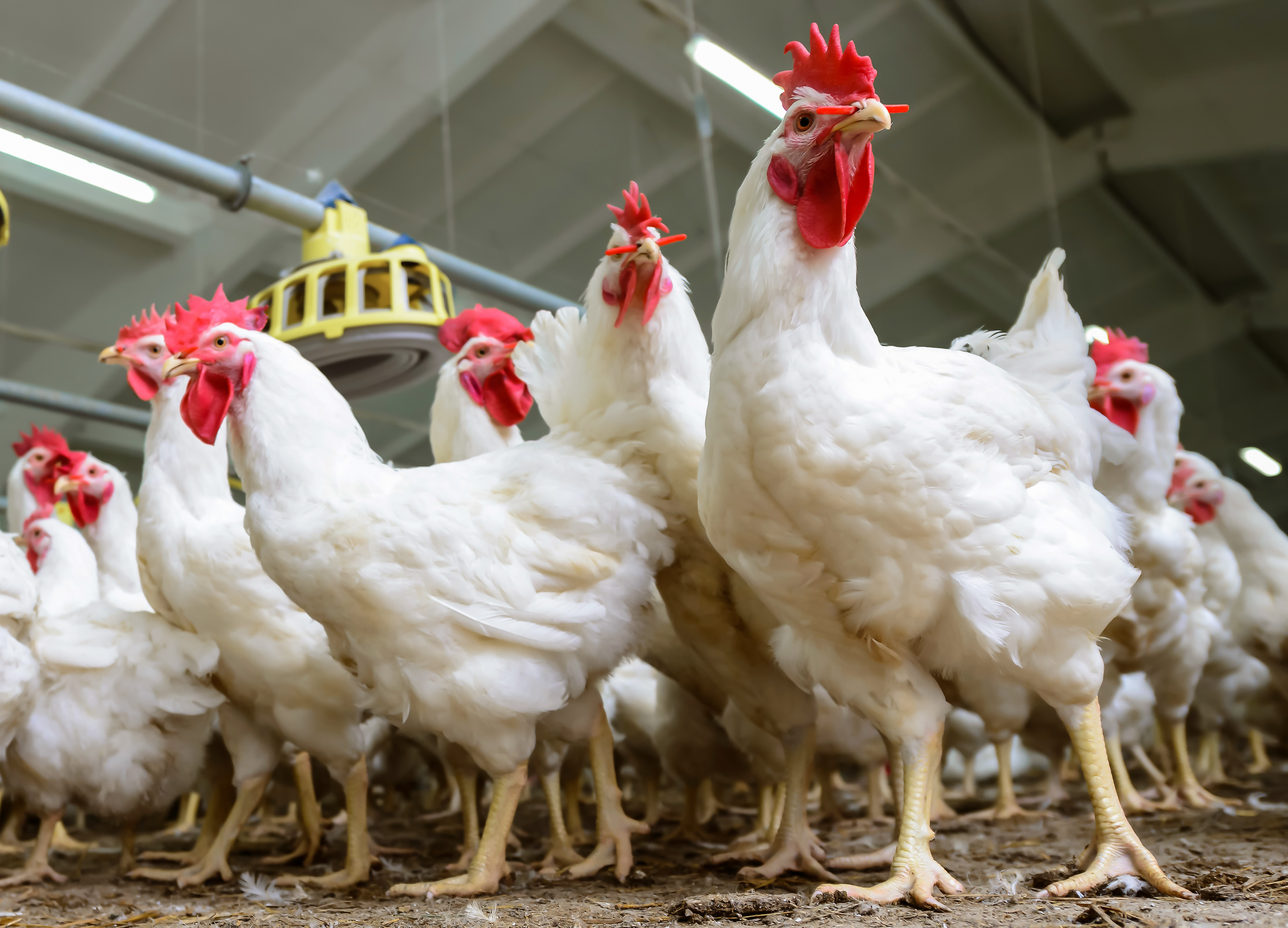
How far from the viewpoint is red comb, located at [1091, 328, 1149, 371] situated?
13.1 ft

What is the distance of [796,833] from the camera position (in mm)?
2723

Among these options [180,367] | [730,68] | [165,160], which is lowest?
[180,367]

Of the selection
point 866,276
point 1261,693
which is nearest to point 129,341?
point 866,276

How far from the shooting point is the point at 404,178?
6348 mm

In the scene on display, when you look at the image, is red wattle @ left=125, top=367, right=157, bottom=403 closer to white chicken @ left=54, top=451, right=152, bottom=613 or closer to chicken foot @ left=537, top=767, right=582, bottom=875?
white chicken @ left=54, top=451, right=152, bottom=613

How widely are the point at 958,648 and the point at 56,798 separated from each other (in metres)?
3.10

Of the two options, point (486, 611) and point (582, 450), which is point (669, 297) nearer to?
point (582, 450)

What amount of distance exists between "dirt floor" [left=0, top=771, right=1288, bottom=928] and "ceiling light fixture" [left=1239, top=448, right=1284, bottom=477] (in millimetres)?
5971

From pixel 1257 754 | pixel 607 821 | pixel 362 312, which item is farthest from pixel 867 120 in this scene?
pixel 1257 754

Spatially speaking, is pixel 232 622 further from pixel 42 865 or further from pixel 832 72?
pixel 832 72

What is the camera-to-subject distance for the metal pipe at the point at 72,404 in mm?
5477

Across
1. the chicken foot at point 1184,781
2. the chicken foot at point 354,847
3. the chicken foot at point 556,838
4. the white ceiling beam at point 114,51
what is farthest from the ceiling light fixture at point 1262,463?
the white ceiling beam at point 114,51

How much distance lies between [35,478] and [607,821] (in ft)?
10.9

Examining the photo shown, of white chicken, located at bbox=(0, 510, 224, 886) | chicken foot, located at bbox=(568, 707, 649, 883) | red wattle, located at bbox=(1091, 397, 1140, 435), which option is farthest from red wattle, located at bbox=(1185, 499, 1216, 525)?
white chicken, located at bbox=(0, 510, 224, 886)
